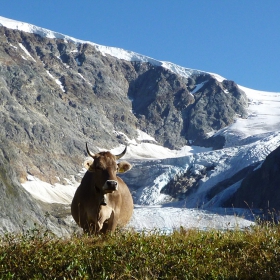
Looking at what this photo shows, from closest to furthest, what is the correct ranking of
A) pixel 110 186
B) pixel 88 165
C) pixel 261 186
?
pixel 110 186 < pixel 88 165 < pixel 261 186

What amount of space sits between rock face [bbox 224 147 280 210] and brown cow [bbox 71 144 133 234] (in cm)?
8971

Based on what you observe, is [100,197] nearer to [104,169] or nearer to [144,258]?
[104,169]

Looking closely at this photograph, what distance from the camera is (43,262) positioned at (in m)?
6.00

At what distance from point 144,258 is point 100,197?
10.6ft

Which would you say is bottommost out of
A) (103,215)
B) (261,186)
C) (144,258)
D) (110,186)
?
(144,258)

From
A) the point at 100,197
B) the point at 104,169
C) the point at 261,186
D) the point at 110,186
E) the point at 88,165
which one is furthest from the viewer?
the point at 261,186

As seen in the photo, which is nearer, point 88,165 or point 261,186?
point 88,165

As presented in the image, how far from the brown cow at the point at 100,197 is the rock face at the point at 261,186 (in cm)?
8971

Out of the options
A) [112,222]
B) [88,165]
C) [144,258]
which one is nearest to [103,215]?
[112,222]

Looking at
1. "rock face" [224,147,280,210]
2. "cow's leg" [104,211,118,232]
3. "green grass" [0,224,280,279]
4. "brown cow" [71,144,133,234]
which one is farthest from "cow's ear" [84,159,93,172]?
"rock face" [224,147,280,210]

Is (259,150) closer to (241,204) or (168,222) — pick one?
(241,204)

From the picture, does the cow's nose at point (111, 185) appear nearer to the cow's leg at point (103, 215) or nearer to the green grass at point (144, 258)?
the cow's leg at point (103, 215)

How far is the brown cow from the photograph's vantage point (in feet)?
30.2

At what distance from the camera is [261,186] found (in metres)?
104
